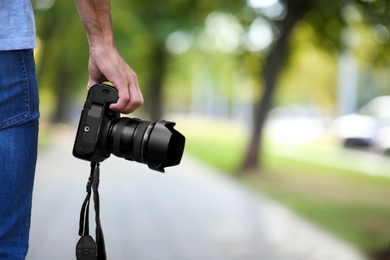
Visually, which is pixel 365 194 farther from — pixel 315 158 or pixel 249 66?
pixel 315 158

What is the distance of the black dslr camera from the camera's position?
6.10ft

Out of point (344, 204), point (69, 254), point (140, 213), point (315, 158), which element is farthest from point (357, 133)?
point (69, 254)

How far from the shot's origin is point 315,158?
20312mm

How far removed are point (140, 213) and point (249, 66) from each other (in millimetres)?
8464

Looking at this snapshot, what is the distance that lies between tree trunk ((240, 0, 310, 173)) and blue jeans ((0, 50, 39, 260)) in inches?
482

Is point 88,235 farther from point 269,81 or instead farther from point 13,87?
point 269,81

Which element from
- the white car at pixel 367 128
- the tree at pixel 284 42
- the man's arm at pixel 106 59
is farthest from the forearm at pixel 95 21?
the white car at pixel 367 128

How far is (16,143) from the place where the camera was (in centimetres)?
168

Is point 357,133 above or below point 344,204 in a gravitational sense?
below

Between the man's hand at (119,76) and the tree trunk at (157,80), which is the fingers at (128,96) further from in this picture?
the tree trunk at (157,80)

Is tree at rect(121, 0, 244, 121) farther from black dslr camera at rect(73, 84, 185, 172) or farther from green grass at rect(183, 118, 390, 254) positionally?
black dslr camera at rect(73, 84, 185, 172)

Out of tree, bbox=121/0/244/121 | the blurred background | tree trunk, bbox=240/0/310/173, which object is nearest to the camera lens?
the blurred background

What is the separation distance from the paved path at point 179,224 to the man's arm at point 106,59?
4.47 metres

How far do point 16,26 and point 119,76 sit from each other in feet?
0.85
